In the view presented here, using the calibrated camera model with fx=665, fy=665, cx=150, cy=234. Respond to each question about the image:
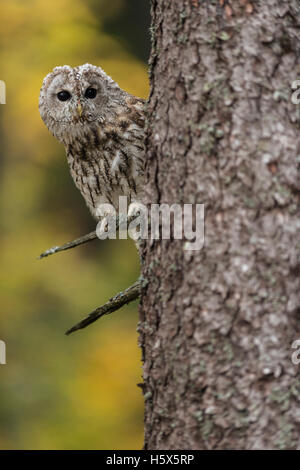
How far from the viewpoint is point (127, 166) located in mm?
2807

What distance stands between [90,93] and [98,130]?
0.62 ft

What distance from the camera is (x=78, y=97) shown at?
2.91m

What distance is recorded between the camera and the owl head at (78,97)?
2.91m

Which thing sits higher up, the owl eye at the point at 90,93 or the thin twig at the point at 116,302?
the owl eye at the point at 90,93

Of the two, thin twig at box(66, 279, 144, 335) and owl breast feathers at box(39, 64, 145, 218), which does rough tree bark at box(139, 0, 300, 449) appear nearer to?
thin twig at box(66, 279, 144, 335)

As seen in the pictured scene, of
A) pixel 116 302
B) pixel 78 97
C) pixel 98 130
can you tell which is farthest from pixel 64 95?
pixel 116 302

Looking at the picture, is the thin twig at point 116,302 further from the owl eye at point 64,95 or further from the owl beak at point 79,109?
the owl eye at point 64,95

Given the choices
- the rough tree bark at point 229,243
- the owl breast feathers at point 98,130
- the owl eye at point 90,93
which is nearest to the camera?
the rough tree bark at point 229,243

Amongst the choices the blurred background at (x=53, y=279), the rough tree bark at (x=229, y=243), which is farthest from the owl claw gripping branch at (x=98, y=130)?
the blurred background at (x=53, y=279)

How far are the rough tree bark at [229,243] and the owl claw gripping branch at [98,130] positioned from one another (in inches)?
39.3

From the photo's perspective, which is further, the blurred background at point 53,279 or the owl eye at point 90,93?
the blurred background at point 53,279

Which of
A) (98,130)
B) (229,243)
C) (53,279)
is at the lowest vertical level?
(53,279)

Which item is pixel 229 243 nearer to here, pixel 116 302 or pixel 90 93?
pixel 116 302

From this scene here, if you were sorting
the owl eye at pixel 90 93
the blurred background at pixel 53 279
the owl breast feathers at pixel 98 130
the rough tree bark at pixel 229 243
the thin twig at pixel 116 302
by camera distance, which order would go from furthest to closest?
the blurred background at pixel 53 279
the owl eye at pixel 90 93
the owl breast feathers at pixel 98 130
the thin twig at pixel 116 302
the rough tree bark at pixel 229 243
